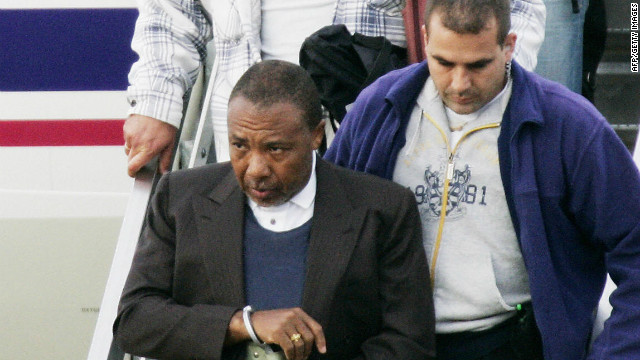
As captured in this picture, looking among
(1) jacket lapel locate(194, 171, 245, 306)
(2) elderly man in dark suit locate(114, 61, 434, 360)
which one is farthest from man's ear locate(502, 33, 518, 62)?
(1) jacket lapel locate(194, 171, 245, 306)

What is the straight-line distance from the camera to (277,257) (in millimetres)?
2400

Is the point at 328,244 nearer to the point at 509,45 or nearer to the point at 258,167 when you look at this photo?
the point at 258,167

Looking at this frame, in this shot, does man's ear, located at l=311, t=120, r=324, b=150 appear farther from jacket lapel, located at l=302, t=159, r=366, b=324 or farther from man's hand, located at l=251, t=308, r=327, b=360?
man's hand, located at l=251, t=308, r=327, b=360

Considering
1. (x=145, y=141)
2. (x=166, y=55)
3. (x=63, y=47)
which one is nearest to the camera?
(x=145, y=141)

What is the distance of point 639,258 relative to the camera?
2.43m

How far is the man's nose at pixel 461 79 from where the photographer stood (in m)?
2.38

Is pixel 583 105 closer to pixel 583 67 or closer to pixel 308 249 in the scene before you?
pixel 308 249

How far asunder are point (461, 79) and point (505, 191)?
0.29 m

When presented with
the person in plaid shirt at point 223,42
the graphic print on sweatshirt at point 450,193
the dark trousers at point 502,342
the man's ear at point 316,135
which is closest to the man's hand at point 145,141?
the person in plaid shirt at point 223,42

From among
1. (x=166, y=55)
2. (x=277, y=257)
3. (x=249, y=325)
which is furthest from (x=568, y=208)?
(x=166, y=55)

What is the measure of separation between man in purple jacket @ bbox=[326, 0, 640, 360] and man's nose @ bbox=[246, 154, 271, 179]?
14.0 inches

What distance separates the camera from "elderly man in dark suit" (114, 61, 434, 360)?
2357 millimetres

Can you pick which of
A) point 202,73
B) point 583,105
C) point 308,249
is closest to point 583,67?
point 202,73

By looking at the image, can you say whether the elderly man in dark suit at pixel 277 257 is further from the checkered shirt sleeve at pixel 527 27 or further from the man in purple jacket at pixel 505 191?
the checkered shirt sleeve at pixel 527 27
